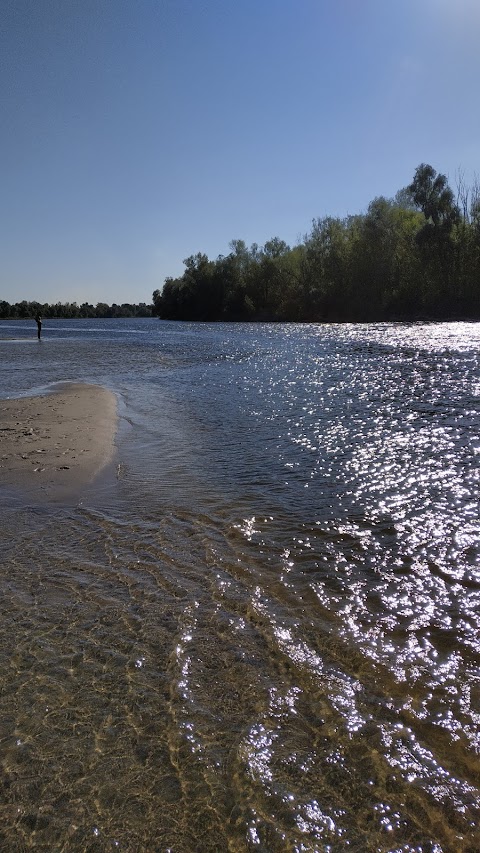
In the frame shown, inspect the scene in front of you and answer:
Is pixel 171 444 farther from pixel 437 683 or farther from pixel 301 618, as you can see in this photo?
pixel 437 683

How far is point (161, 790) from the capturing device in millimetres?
2930

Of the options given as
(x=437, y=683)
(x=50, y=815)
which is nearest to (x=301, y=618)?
(x=437, y=683)

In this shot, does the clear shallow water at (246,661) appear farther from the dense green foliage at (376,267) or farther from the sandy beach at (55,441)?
the dense green foliage at (376,267)

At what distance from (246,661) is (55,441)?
8.93 metres

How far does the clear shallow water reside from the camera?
280 centimetres

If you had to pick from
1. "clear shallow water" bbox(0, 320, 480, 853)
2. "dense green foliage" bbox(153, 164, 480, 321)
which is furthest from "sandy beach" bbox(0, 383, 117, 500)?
"dense green foliage" bbox(153, 164, 480, 321)

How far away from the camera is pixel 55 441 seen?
11.8 meters

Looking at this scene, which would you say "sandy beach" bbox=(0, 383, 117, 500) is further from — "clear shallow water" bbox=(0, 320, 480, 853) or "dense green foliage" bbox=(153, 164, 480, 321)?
"dense green foliage" bbox=(153, 164, 480, 321)

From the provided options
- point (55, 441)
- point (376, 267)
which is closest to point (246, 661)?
point (55, 441)

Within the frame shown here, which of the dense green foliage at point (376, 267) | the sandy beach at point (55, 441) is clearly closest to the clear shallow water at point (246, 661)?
the sandy beach at point (55, 441)

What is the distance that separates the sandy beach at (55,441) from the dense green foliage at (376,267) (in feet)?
220

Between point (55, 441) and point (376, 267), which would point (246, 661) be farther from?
point (376, 267)

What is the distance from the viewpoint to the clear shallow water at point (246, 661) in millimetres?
2799

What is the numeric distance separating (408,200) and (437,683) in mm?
92662
